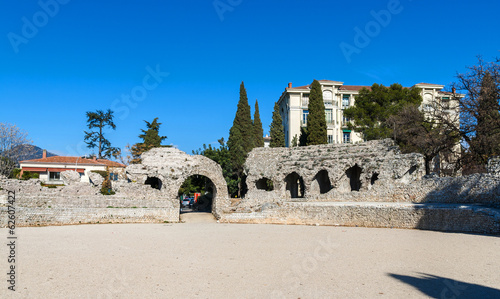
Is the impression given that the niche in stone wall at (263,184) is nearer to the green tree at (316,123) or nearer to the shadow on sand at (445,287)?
the green tree at (316,123)

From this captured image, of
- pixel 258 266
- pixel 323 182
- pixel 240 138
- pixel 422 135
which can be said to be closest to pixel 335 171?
pixel 323 182

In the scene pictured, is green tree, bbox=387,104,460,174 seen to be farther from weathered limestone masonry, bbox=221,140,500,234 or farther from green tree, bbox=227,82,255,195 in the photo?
green tree, bbox=227,82,255,195

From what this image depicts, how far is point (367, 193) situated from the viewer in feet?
71.4

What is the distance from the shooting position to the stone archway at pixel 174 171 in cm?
2205

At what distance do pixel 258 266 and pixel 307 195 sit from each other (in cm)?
1738

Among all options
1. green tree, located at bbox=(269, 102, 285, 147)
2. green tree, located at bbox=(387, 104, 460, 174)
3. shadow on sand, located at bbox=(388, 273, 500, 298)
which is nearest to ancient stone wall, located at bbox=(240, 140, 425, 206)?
green tree, located at bbox=(387, 104, 460, 174)

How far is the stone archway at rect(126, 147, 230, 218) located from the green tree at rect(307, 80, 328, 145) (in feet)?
53.3

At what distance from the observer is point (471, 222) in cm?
1329

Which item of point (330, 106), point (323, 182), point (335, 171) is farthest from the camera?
point (330, 106)

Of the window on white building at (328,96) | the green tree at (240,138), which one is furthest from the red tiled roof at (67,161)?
the window on white building at (328,96)

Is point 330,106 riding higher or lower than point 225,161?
higher

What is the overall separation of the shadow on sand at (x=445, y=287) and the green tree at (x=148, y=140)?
31.5 metres

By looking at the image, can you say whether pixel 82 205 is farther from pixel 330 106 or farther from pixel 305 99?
pixel 330 106

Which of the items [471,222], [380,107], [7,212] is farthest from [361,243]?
[380,107]
